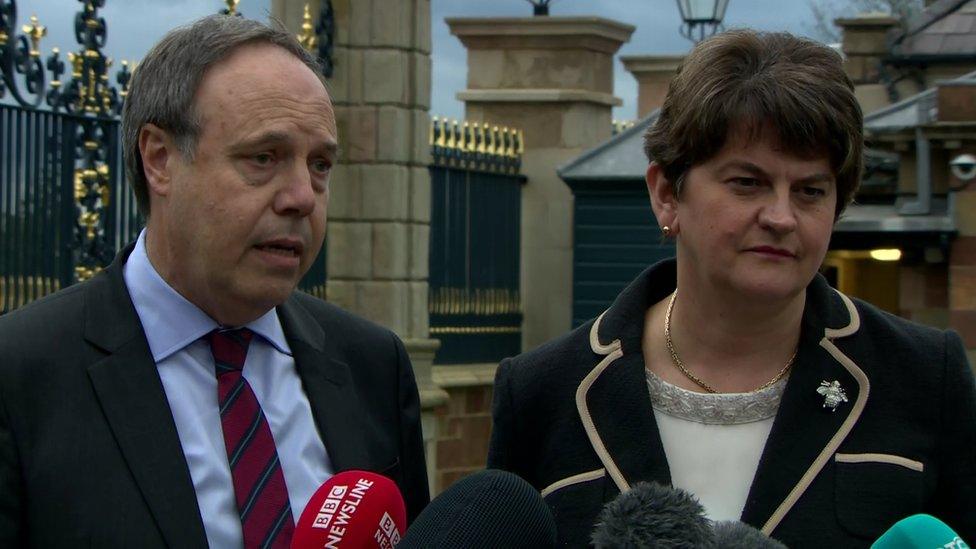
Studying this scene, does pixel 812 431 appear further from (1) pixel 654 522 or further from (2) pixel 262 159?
(2) pixel 262 159

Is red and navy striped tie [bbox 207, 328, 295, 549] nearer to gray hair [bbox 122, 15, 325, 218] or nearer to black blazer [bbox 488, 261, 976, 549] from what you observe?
gray hair [bbox 122, 15, 325, 218]

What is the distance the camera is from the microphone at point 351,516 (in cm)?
265

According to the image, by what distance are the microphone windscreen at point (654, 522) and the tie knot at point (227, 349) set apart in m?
0.96

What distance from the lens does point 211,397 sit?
313 centimetres

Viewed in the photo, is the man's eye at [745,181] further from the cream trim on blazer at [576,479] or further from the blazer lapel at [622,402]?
the cream trim on blazer at [576,479]

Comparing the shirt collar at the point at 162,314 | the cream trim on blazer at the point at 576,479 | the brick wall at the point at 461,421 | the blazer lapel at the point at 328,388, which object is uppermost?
the shirt collar at the point at 162,314

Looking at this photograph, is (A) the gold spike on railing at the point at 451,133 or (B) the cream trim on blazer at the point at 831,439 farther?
(A) the gold spike on railing at the point at 451,133

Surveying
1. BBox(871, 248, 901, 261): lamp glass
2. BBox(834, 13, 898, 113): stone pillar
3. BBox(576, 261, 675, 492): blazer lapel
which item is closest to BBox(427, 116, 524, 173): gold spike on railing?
BBox(871, 248, 901, 261): lamp glass

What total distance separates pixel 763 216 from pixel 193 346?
105 centimetres

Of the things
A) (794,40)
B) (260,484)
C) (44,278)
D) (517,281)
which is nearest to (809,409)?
(794,40)

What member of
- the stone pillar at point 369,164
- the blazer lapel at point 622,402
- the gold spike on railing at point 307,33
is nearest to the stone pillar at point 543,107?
the stone pillar at point 369,164

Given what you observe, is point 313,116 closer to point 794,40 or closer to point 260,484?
point 260,484

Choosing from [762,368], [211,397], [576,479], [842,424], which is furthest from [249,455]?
[842,424]

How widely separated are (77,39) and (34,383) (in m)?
5.80
